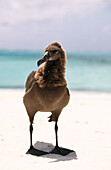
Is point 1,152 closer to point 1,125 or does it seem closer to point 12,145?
point 12,145

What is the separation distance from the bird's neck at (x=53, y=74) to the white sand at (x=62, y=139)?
121cm

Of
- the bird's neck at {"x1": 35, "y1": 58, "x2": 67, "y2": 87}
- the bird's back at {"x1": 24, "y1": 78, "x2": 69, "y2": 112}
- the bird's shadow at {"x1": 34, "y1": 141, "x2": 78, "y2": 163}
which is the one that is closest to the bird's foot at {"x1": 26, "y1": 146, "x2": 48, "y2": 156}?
the bird's shadow at {"x1": 34, "y1": 141, "x2": 78, "y2": 163}

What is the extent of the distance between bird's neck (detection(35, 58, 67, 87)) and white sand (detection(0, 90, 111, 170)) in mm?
1210

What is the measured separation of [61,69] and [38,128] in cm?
256

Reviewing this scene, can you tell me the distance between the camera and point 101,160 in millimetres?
4457

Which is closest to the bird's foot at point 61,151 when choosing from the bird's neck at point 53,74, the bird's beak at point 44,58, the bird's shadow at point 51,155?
the bird's shadow at point 51,155

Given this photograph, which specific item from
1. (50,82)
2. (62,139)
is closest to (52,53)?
(50,82)

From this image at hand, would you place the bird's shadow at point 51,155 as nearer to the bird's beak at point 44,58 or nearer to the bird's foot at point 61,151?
the bird's foot at point 61,151

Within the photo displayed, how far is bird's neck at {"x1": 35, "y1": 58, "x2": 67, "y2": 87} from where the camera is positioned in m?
4.21

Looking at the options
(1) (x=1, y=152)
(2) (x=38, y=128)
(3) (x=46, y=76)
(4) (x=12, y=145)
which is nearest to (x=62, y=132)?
(2) (x=38, y=128)

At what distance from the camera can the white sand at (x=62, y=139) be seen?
4.24 metres

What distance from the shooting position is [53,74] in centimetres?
421

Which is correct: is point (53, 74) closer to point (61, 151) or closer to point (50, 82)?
point (50, 82)

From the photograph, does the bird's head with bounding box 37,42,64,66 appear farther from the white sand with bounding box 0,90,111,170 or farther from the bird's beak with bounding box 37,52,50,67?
the white sand with bounding box 0,90,111,170
